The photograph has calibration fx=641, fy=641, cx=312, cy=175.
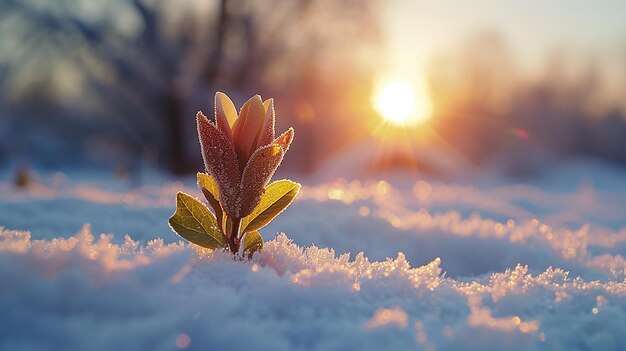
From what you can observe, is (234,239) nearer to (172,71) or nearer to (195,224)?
(195,224)

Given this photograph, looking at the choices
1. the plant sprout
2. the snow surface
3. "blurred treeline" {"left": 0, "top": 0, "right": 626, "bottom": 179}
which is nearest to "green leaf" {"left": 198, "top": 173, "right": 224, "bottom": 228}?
the plant sprout

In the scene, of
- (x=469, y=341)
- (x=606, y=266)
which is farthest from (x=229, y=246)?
(x=606, y=266)

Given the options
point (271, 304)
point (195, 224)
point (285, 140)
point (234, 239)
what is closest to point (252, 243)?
point (234, 239)

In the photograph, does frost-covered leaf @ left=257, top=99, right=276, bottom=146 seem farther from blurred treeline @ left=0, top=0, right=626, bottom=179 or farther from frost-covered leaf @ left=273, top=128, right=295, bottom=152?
blurred treeline @ left=0, top=0, right=626, bottom=179

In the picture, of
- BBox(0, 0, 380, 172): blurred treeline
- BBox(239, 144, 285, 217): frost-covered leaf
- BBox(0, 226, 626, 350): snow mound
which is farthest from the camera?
BBox(0, 0, 380, 172): blurred treeline

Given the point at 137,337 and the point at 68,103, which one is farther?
the point at 68,103

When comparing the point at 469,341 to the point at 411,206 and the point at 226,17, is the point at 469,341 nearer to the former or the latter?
the point at 411,206

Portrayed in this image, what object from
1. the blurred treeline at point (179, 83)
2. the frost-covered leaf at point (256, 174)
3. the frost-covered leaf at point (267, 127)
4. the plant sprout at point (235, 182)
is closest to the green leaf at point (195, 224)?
the plant sprout at point (235, 182)
